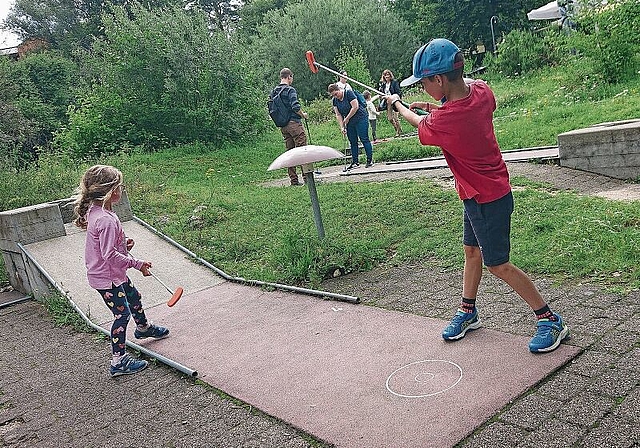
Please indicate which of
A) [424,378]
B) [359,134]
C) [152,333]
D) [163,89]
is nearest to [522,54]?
[163,89]

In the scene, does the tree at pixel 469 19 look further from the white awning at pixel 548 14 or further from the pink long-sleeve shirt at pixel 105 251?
the pink long-sleeve shirt at pixel 105 251

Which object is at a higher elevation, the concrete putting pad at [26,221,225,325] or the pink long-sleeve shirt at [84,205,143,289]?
the pink long-sleeve shirt at [84,205,143,289]

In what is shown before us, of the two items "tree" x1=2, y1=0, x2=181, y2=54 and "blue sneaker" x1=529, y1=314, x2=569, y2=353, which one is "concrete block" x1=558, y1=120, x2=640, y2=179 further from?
"tree" x1=2, y1=0, x2=181, y2=54

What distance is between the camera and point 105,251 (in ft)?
15.5

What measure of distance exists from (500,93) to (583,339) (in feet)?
53.8

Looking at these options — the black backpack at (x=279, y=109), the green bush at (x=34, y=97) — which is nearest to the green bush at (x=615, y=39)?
the black backpack at (x=279, y=109)

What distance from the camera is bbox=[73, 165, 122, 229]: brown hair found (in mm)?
4785

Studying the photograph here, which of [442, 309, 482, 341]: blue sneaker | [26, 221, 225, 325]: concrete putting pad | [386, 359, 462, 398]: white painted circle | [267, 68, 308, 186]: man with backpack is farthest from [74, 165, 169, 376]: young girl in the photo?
[267, 68, 308, 186]: man with backpack

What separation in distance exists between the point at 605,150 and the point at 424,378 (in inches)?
222

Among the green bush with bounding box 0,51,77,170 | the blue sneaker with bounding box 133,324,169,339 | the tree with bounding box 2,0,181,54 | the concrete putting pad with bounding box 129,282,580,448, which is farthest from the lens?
the tree with bounding box 2,0,181,54

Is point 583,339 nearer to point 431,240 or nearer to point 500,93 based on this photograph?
point 431,240

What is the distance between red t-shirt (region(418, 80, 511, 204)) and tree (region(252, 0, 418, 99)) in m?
30.1

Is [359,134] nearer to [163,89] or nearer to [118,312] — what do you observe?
[163,89]

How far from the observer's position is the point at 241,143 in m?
17.8
